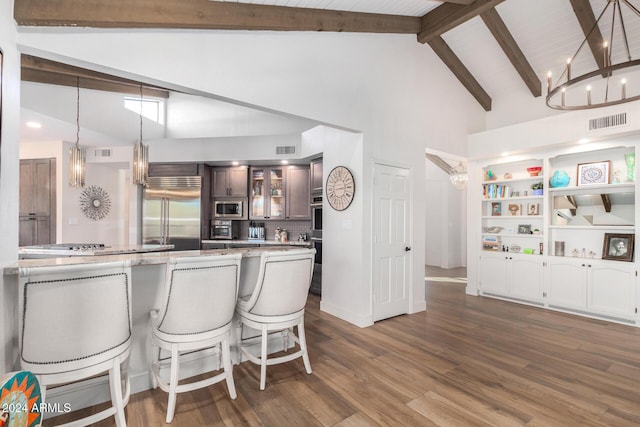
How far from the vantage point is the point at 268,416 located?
81.0 inches

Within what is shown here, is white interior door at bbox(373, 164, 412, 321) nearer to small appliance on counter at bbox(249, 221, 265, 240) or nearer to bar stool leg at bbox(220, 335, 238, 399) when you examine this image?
bar stool leg at bbox(220, 335, 238, 399)

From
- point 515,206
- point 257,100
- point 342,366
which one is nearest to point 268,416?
point 342,366

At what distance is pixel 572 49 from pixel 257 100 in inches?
194

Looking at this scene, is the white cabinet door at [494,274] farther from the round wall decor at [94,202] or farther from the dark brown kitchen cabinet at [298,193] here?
the round wall decor at [94,202]

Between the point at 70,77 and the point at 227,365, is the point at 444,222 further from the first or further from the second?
the point at 70,77

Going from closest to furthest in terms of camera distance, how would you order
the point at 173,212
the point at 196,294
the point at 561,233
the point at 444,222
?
the point at 196,294 < the point at 561,233 < the point at 173,212 < the point at 444,222

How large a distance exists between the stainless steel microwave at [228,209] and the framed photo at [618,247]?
5.92m

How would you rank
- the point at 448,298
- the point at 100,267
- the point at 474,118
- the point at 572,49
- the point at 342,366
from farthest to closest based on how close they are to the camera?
1. the point at 474,118
2. the point at 448,298
3. the point at 572,49
4. the point at 342,366
5. the point at 100,267

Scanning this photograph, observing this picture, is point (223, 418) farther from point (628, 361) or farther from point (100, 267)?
point (628, 361)

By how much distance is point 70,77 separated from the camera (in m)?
4.67

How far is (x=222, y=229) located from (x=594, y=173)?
6.37m

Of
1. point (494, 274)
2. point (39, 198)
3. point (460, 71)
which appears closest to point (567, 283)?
point (494, 274)

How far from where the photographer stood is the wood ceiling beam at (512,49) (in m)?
4.31

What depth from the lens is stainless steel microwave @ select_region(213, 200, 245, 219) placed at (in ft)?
20.2
